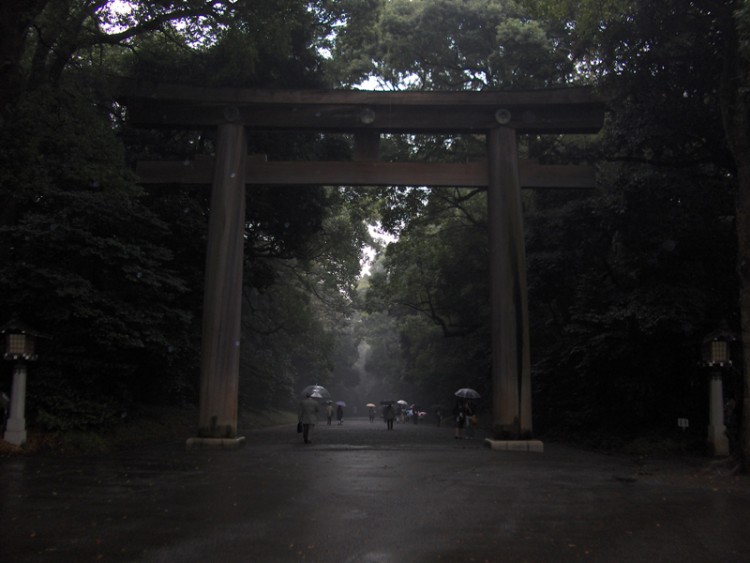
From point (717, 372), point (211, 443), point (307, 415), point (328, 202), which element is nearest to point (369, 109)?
point (328, 202)

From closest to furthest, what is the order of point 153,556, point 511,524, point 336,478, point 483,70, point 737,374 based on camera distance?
1. point 153,556
2. point 511,524
3. point 336,478
4. point 737,374
5. point 483,70

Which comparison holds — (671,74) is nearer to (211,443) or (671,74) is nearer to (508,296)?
(508,296)

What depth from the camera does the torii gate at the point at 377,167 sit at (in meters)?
14.4

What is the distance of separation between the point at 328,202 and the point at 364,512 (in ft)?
52.6

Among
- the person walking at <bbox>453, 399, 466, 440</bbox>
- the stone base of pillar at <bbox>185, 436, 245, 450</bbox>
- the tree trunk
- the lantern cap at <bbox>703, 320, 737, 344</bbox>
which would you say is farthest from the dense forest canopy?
the person walking at <bbox>453, 399, 466, 440</bbox>

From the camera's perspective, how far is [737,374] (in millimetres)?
14664

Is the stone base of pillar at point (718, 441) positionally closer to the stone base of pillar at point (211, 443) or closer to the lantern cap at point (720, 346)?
the lantern cap at point (720, 346)

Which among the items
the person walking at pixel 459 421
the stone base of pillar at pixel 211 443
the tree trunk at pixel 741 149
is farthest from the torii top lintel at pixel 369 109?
the person walking at pixel 459 421

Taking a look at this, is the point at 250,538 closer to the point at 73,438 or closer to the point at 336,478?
the point at 336,478

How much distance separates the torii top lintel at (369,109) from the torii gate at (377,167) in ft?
0.08

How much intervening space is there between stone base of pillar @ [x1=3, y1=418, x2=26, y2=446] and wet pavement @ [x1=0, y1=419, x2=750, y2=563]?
1.24 meters

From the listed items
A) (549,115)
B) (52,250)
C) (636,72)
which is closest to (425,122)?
(549,115)

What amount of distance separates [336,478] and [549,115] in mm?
10132

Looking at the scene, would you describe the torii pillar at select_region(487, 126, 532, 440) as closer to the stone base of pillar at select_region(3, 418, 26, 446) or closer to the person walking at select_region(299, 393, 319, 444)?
the person walking at select_region(299, 393, 319, 444)
